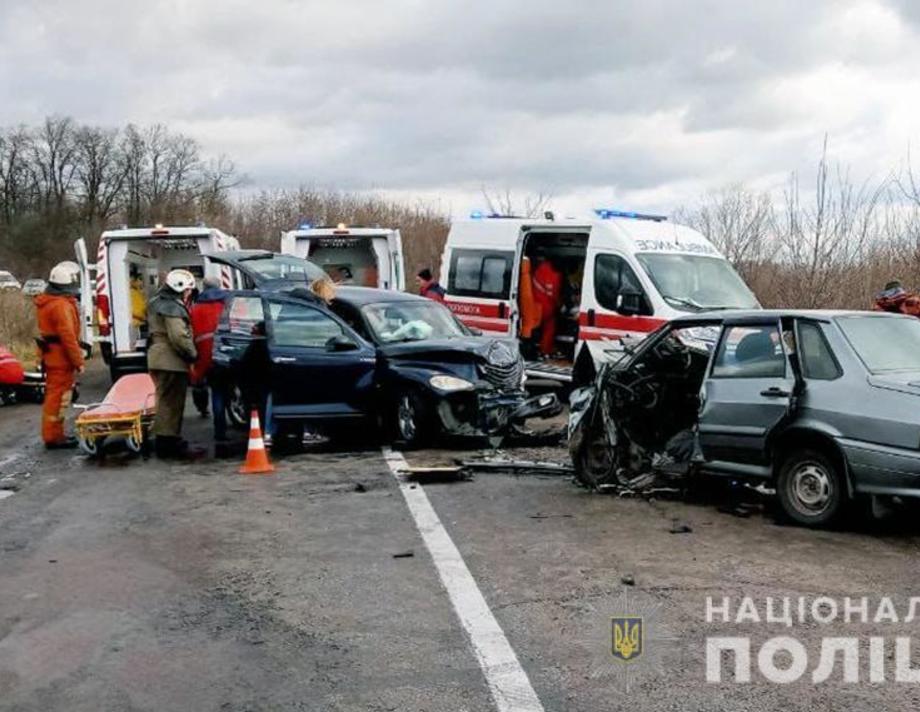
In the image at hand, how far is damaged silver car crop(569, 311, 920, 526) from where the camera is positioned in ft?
21.8

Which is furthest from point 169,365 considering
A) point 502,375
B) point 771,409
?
point 771,409

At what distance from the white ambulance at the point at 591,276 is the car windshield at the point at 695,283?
0.02 metres

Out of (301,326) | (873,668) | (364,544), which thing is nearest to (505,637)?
(873,668)

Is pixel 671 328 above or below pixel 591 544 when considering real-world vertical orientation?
above

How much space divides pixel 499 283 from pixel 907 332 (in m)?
8.10

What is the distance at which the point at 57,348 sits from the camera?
11516mm

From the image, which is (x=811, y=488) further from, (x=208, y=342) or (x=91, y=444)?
(x=208, y=342)

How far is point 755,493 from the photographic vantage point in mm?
8352

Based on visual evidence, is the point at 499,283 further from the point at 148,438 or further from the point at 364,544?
the point at 364,544

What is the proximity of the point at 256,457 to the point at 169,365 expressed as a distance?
180 centimetres

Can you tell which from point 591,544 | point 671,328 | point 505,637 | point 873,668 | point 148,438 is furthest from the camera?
point 148,438

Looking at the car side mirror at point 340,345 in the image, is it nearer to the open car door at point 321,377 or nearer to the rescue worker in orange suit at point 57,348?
the open car door at point 321,377

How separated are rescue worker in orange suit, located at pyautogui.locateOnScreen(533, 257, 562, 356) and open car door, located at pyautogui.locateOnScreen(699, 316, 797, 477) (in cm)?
711

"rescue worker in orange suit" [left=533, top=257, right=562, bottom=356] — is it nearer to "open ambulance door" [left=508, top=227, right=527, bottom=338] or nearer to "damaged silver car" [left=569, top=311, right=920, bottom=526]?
"open ambulance door" [left=508, top=227, right=527, bottom=338]
